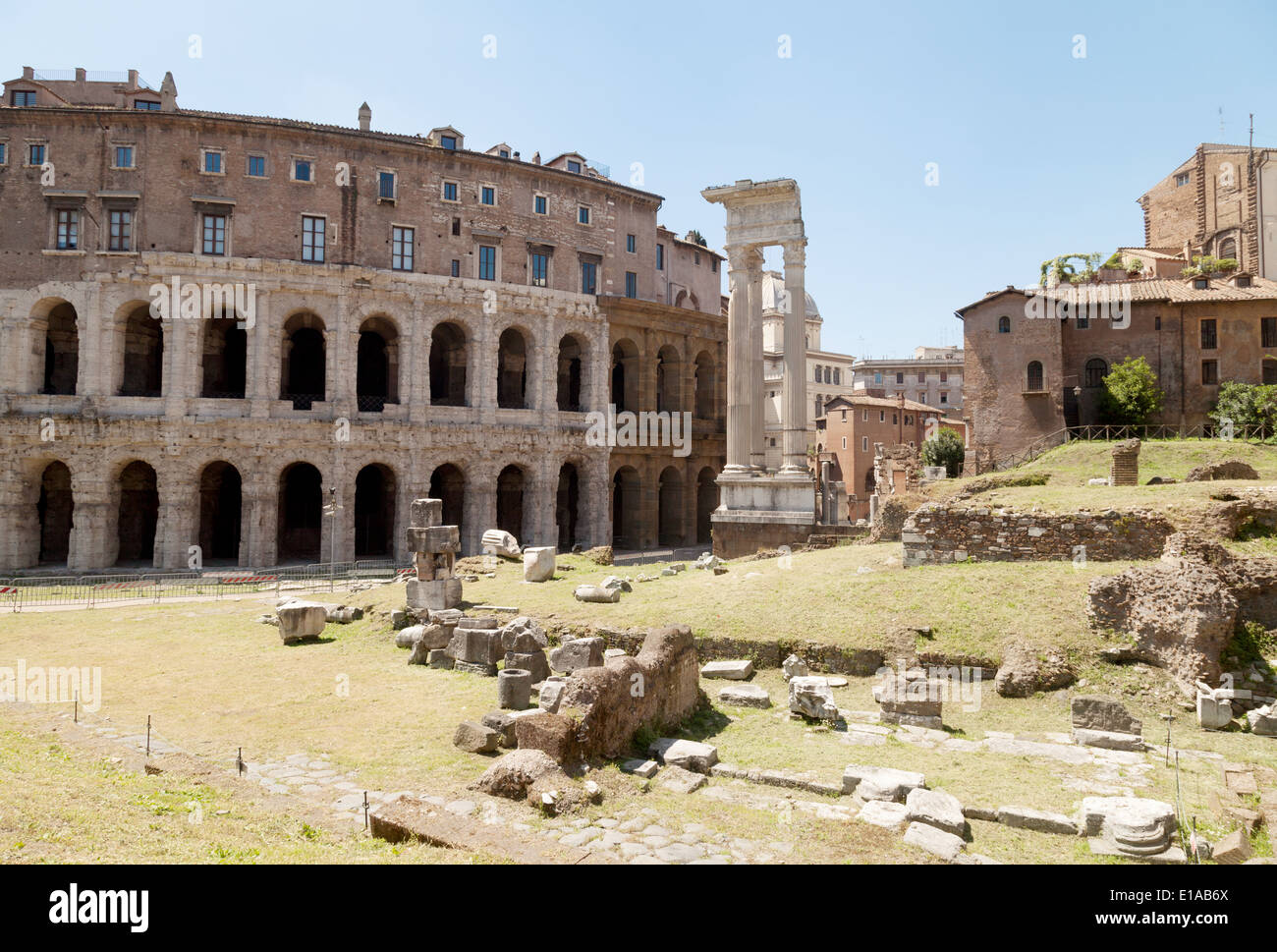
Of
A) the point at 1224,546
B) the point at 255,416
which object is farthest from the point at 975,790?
the point at 255,416

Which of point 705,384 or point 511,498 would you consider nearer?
point 511,498

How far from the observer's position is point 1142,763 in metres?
9.19

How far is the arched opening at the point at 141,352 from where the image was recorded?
115 feet

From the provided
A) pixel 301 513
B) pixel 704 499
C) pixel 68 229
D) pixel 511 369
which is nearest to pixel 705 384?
pixel 704 499

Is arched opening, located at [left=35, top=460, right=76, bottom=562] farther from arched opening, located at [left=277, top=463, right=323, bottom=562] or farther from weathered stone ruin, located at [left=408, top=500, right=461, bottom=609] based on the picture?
weathered stone ruin, located at [left=408, top=500, right=461, bottom=609]

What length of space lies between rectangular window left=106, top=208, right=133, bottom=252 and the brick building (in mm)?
129

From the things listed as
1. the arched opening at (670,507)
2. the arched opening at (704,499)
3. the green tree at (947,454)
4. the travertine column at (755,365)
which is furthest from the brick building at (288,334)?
the green tree at (947,454)

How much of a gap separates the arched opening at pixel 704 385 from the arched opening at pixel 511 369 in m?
10.3

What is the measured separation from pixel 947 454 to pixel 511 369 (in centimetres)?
2483

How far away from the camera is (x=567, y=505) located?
1756 inches

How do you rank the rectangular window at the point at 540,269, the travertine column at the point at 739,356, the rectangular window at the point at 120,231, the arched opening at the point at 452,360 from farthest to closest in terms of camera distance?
the rectangular window at the point at 540,269
the arched opening at the point at 452,360
the rectangular window at the point at 120,231
the travertine column at the point at 739,356

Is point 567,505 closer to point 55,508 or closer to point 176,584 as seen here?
point 176,584

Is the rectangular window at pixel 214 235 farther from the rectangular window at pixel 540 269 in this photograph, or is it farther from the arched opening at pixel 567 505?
the arched opening at pixel 567 505
